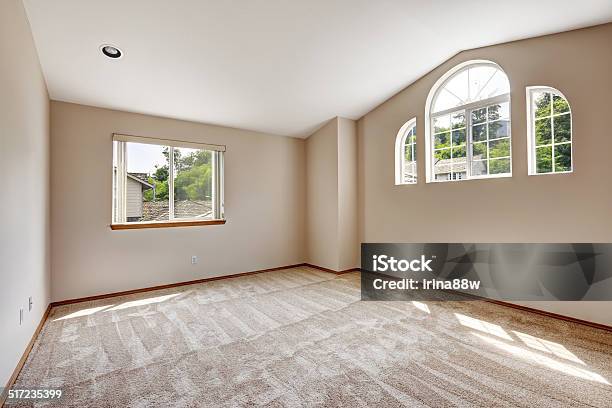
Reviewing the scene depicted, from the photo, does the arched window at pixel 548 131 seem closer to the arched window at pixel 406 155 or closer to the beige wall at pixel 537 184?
the beige wall at pixel 537 184

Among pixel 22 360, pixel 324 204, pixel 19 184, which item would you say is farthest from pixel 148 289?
pixel 324 204

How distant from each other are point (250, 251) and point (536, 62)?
4365 mm

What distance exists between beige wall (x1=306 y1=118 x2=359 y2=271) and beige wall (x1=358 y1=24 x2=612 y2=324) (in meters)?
0.83

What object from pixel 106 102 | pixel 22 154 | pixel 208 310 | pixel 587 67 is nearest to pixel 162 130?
pixel 106 102

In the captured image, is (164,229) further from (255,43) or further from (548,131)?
(548,131)

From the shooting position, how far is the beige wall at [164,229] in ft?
11.4

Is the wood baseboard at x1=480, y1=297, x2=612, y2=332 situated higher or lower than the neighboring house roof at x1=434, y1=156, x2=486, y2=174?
lower

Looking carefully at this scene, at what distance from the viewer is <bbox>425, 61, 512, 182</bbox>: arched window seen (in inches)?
134

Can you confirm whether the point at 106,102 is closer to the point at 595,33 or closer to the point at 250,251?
the point at 250,251

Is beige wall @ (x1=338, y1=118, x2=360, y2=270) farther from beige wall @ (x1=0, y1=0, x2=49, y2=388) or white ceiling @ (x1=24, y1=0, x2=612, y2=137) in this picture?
beige wall @ (x1=0, y1=0, x2=49, y2=388)

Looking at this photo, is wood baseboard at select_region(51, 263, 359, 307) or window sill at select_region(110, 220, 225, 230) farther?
window sill at select_region(110, 220, 225, 230)

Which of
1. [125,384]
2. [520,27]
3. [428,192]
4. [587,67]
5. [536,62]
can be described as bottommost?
[125,384]

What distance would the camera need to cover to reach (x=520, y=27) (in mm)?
2941

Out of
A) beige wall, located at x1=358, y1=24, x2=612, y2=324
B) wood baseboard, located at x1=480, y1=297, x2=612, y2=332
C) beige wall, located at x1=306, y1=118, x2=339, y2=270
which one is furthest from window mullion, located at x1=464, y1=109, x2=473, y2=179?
beige wall, located at x1=306, y1=118, x2=339, y2=270
